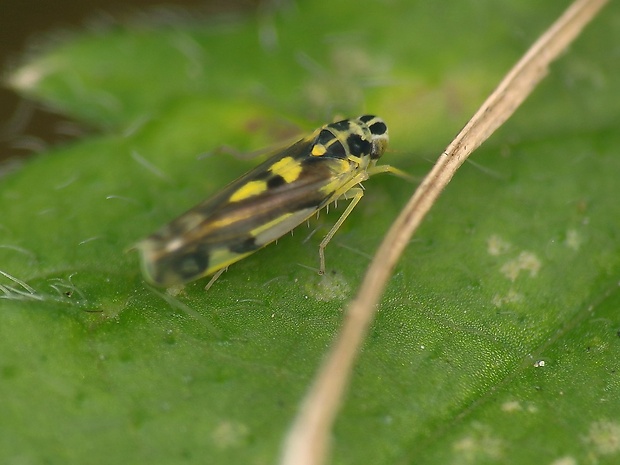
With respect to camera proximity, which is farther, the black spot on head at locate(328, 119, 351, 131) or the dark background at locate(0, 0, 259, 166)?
the dark background at locate(0, 0, 259, 166)

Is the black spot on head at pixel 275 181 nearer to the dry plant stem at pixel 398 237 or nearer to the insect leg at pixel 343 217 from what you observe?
the insect leg at pixel 343 217

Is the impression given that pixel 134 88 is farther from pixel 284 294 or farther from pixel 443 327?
pixel 443 327

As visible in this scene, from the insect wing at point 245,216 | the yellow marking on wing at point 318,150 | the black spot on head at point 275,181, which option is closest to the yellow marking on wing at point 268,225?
the insect wing at point 245,216

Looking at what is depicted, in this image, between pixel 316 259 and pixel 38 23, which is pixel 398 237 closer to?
pixel 316 259

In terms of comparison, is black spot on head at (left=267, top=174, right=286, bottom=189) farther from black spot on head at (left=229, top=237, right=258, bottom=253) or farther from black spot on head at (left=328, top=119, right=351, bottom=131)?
black spot on head at (left=328, top=119, right=351, bottom=131)

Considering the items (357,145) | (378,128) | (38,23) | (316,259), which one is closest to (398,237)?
(316,259)

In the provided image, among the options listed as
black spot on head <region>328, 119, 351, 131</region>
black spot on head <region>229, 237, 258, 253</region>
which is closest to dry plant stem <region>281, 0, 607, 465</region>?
black spot on head <region>229, 237, 258, 253</region>
